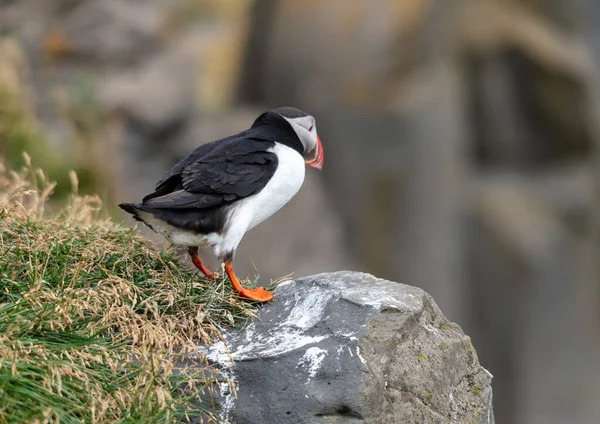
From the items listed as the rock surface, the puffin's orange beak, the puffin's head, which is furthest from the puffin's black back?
the rock surface

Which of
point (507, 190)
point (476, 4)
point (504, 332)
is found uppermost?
point (476, 4)

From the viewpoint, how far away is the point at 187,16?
15180mm

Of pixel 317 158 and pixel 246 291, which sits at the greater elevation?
pixel 317 158

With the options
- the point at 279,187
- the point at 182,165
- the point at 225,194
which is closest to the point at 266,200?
the point at 279,187

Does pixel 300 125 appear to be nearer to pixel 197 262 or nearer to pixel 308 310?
pixel 197 262

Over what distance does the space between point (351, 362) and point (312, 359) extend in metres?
0.16

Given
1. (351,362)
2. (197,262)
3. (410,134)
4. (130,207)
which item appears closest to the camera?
(351,362)

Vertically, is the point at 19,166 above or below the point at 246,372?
below

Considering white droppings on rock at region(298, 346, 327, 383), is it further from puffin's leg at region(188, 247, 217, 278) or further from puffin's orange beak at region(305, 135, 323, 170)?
puffin's orange beak at region(305, 135, 323, 170)

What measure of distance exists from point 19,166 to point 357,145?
12.1ft

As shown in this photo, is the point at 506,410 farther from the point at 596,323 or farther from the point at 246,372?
the point at 246,372

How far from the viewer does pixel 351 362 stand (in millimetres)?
3521

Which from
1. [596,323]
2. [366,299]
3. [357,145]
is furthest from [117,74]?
[366,299]

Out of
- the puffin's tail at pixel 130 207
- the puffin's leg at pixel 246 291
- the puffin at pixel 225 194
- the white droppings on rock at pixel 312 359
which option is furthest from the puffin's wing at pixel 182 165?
the white droppings on rock at pixel 312 359
